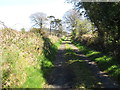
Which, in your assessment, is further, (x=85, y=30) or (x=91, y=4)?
(x=85, y=30)

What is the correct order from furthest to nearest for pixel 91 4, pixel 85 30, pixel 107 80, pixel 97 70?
1. pixel 85 30
2. pixel 91 4
3. pixel 97 70
4. pixel 107 80

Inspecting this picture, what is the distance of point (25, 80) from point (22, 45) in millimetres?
4170

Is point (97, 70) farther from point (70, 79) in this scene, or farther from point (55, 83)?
point (55, 83)

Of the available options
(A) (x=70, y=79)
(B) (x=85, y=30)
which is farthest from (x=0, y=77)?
(B) (x=85, y=30)

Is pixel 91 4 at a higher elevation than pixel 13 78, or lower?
higher

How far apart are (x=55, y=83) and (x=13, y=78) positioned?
2422 mm

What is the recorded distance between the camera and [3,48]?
35.0 feet

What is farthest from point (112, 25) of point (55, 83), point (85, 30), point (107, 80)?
point (85, 30)

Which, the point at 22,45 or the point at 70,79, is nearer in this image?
the point at 70,79

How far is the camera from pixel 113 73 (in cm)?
1148

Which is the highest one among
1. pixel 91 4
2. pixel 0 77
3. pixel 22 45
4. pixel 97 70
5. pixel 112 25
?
pixel 91 4

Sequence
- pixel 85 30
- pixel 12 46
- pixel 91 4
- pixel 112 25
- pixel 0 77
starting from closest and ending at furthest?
pixel 0 77, pixel 12 46, pixel 112 25, pixel 91 4, pixel 85 30

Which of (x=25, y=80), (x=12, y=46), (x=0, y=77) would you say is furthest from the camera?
(x=12, y=46)

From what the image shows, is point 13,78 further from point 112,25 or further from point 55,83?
point 112,25
